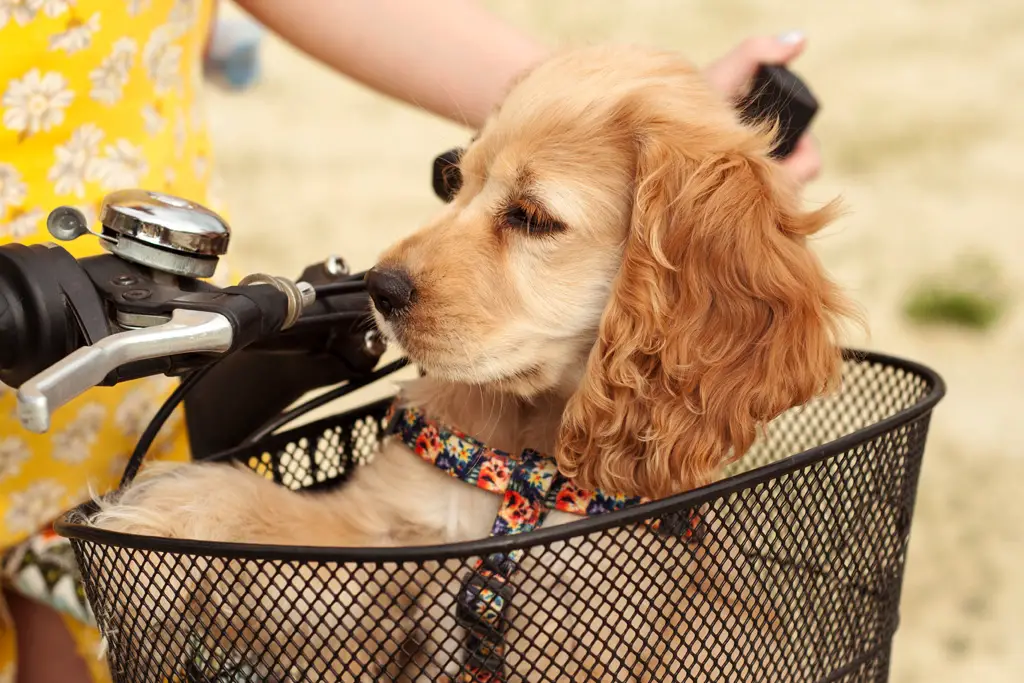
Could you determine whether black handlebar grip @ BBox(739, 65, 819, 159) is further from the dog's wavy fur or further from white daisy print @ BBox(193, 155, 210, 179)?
white daisy print @ BBox(193, 155, 210, 179)

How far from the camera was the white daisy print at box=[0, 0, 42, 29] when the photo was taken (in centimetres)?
119

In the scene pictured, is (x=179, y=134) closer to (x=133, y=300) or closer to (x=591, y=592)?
(x=133, y=300)

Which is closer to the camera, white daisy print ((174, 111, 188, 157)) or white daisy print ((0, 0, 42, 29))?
white daisy print ((0, 0, 42, 29))

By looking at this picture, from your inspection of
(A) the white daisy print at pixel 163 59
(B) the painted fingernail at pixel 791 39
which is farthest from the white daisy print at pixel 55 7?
(B) the painted fingernail at pixel 791 39

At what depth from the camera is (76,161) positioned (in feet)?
4.23

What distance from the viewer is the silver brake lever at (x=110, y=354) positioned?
0.71 m

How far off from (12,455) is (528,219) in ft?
2.17

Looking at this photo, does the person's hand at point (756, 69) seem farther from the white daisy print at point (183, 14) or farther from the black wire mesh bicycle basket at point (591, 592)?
the white daisy print at point (183, 14)

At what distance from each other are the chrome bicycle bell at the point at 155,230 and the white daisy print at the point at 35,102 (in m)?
0.37

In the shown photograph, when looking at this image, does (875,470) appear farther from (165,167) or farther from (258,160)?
(258,160)

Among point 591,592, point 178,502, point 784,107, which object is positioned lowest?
point 178,502

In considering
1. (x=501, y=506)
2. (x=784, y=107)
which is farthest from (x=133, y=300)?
(x=784, y=107)

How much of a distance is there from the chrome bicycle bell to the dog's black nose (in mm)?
232

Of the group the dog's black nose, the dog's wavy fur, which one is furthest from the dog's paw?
the dog's black nose
